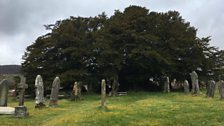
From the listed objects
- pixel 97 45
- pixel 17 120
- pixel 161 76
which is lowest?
pixel 17 120

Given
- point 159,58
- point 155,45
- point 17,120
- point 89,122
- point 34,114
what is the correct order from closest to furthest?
point 89,122 → point 17,120 → point 34,114 → point 159,58 → point 155,45

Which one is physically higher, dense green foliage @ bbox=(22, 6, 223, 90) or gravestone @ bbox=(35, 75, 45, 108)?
dense green foliage @ bbox=(22, 6, 223, 90)

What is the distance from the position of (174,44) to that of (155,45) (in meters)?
2.48

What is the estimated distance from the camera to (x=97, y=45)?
176 feet

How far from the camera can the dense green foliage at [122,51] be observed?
53344mm

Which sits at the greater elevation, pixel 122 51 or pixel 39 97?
pixel 122 51

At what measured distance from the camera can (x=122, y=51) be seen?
2162 inches

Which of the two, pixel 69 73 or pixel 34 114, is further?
pixel 69 73

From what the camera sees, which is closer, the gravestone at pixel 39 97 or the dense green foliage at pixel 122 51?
the gravestone at pixel 39 97

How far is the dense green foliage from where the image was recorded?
175ft

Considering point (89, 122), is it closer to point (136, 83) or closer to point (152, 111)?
point (152, 111)

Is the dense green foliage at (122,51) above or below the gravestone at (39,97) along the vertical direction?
above

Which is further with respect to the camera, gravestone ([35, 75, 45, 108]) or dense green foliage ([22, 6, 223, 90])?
dense green foliage ([22, 6, 223, 90])

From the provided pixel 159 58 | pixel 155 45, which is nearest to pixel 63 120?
pixel 159 58
